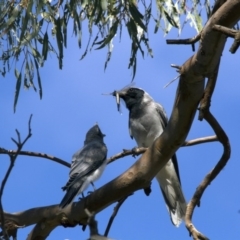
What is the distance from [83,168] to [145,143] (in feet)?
1.40

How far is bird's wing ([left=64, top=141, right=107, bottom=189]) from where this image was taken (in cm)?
280

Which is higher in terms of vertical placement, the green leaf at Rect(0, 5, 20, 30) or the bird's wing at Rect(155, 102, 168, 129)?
the green leaf at Rect(0, 5, 20, 30)

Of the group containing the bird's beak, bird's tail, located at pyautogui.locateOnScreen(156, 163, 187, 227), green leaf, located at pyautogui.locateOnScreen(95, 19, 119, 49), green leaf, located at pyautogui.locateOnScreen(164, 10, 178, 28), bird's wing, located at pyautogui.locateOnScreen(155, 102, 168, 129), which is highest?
green leaf, located at pyautogui.locateOnScreen(164, 10, 178, 28)

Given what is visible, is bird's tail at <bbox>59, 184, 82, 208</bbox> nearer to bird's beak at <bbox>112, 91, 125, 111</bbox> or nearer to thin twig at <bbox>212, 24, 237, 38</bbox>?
bird's beak at <bbox>112, 91, 125, 111</bbox>

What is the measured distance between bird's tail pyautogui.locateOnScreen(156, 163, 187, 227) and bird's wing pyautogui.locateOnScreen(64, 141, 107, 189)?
29 centimetres

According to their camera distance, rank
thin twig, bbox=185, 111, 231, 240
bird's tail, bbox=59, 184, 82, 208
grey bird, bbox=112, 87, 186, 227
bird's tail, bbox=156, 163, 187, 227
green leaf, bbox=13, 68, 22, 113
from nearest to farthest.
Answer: thin twig, bbox=185, 111, 231, 240
bird's tail, bbox=59, 184, 82, 208
green leaf, bbox=13, 68, 22, 113
bird's tail, bbox=156, 163, 187, 227
grey bird, bbox=112, 87, 186, 227

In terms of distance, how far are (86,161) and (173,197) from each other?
0.40 m

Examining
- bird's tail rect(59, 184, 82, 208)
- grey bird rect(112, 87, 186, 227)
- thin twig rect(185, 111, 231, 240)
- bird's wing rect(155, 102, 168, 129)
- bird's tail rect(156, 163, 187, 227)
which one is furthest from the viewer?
bird's wing rect(155, 102, 168, 129)

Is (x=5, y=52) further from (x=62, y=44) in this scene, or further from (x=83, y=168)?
(x=83, y=168)

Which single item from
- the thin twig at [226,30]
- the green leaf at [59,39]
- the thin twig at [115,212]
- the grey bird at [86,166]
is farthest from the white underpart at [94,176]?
the thin twig at [226,30]

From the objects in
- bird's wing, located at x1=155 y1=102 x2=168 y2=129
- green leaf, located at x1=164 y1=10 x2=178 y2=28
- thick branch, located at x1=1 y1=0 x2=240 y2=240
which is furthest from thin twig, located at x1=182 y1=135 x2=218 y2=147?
bird's wing, located at x1=155 y1=102 x2=168 y2=129

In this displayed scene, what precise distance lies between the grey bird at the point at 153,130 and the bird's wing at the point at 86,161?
0.19m

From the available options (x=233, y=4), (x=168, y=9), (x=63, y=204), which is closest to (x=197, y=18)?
(x=168, y=9)

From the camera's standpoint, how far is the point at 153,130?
3.18m
